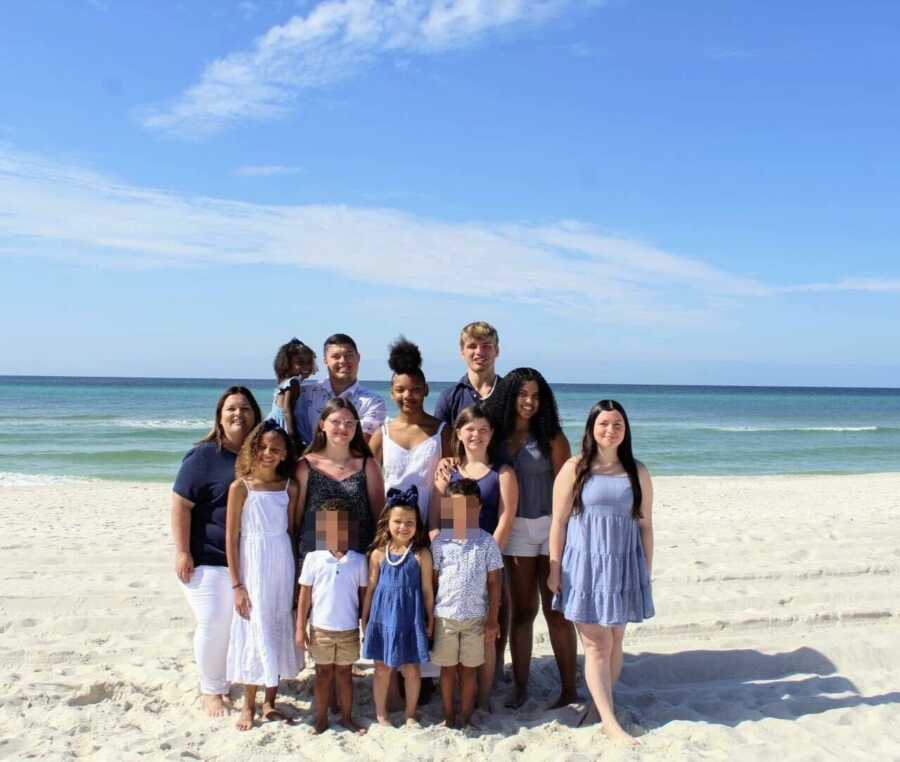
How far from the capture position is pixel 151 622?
18.9ft

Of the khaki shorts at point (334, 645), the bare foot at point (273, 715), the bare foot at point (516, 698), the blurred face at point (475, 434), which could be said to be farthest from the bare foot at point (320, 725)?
the blurred face at point (475, 434)

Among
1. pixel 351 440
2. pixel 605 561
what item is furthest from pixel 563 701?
pixel 351 440

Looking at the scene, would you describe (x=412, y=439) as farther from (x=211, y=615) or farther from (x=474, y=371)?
(x=211, y=615)

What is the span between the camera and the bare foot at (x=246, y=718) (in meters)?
4.02

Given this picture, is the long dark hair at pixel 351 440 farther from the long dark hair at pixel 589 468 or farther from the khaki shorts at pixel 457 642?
the long dark hair at pixel 589 468

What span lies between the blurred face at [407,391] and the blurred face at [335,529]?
0.65 m

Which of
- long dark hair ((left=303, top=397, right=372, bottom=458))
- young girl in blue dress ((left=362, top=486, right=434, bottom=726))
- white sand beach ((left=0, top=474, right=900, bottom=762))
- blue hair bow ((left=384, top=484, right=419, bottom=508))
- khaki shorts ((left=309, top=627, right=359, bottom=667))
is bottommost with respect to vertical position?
white sand beach ((left=0, top=474, right=900, bottom=762))

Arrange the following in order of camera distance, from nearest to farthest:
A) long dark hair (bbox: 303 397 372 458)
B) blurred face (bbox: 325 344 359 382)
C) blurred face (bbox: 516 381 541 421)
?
long dark hair (bbox: 303 397 372 458) < blurred face (bbox: 516 381 541 421) < blurred face (bbox: 325 344 359 382)

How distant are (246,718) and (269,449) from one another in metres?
1.36

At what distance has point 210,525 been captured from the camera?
4.14 meters

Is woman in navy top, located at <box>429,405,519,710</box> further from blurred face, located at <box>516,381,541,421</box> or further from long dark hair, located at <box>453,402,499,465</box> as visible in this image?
blurred face, located at <box>516,381,541,421</box>

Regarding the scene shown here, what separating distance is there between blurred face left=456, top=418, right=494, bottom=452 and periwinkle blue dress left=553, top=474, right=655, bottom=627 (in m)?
0.55

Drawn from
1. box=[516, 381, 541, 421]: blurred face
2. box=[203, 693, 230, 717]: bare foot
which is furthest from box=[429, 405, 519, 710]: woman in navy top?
box=[203, 693, 230, 717]: bare foot

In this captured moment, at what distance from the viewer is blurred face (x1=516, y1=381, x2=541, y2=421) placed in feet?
13.8
